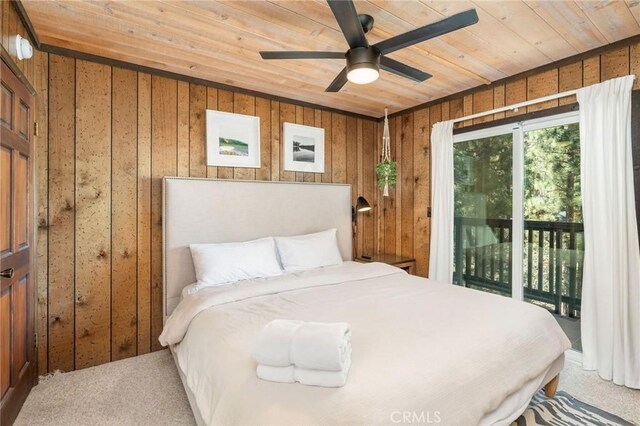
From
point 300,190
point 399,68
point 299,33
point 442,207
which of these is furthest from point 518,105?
point 300,190

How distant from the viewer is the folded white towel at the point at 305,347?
1.15 metres

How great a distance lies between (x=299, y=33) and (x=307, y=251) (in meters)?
1.76

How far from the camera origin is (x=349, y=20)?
1.52 metres

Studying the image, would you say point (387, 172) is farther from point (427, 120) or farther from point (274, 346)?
point (274, 346)

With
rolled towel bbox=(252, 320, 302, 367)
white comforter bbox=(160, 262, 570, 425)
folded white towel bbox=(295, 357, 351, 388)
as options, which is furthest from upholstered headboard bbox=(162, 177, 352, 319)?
folded white towel bbox=(295, 357, 351, 388)

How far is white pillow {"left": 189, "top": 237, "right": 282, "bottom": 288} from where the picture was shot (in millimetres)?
2463

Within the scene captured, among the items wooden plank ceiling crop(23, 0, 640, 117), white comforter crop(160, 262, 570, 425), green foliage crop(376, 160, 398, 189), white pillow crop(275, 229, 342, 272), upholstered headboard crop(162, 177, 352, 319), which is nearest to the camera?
white comforter crop(160, 262, 570, 425)

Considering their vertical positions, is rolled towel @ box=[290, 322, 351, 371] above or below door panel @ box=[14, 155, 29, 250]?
below

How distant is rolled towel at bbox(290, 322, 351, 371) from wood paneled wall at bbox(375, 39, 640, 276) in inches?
106

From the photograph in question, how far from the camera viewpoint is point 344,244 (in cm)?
366

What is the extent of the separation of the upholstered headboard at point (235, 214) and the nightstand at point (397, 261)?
0.25 m

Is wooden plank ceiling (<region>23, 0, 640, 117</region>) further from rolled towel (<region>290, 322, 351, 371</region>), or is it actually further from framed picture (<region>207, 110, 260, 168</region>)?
rolled towel (<region>290, 322, 351, 371</region>)

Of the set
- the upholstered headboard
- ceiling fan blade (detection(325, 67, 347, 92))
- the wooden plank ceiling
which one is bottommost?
the upholstered headboard

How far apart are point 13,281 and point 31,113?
1100 mm
